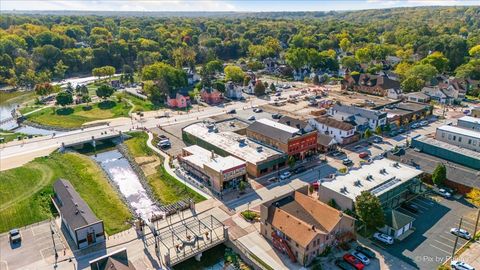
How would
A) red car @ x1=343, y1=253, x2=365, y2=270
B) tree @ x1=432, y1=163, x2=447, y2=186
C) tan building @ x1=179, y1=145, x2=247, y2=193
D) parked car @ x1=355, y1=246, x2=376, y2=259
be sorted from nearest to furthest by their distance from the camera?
1. red car @ x1=343, y1=253, x2=365, y2=270
2. parked car @ x1=355, y1=246, x2=376, y2=259
3. tree @ x1=432, y1=163, x2=447, y2=186
4. tan building @ x1=179, y1=145, x2=247, y2=193

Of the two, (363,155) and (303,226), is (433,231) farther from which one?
(363,155)

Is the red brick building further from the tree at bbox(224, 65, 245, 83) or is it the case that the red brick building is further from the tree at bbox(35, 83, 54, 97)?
the tree at bbox(35, 83, 54, 97)

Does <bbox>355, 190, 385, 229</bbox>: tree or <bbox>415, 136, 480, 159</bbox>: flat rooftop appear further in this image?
<bbox>415, 136, 480, 159</bbox>: flat rooftop

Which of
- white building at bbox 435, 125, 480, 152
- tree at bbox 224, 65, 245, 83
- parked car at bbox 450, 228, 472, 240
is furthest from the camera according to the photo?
tree at bbox 224, 65, 245, 83

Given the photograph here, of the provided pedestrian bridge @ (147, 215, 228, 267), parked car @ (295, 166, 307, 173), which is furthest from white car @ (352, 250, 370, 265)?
parked car @ (295, 166, 307, 173)

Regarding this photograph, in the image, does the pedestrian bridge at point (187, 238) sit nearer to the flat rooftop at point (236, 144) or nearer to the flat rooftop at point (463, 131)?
the flat rooftop at point (236, 144)

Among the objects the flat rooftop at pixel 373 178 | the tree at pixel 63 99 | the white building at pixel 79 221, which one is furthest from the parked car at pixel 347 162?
the tree at pixel 63 99

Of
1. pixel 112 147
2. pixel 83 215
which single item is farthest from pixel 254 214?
pixel 112 147
